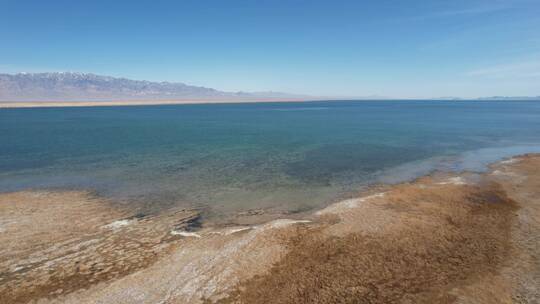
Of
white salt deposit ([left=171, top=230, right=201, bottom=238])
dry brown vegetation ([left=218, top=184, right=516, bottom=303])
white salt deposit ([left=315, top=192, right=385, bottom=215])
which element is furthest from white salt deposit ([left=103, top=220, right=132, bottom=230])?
white salt deposit ([left=315, top=192, right=385, bottom=215])

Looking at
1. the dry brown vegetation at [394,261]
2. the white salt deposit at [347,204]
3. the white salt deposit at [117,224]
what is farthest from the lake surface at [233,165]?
the dry brown vegetation at [394,261]

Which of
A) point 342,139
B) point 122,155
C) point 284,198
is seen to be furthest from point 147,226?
point 342,139

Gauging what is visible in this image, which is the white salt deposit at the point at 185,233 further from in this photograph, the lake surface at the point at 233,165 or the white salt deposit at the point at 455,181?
the white salt deposit at the point at 455,181

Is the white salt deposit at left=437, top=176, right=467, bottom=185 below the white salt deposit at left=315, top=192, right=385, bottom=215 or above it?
above

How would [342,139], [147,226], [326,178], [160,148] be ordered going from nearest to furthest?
[147,226]
[326,178]
[160,148]
[342,139]

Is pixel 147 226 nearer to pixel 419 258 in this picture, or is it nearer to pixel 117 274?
pixel 117 274

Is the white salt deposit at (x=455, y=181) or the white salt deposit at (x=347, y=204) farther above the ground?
the white salt deposit at (x=455, y=181)

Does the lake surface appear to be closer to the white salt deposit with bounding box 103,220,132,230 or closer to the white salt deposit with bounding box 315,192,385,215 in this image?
the white salt deposit with bounding box 315,192,385,215

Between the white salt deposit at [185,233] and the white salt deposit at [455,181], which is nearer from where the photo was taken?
the white salt deposit at [185,233]
